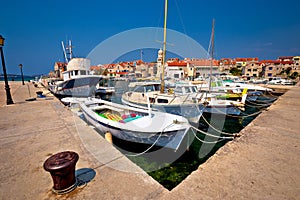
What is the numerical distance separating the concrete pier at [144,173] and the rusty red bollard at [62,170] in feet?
0.35

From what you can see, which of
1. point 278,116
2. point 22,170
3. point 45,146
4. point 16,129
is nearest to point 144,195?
point 22,170

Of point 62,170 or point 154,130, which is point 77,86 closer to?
point 154,130

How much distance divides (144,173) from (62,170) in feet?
4.58

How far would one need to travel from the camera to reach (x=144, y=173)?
2.68 metres

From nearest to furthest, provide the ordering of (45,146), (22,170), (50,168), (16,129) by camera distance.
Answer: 1. (50,168)
2. (22,170)
3. (45,146)
4. (16,129)

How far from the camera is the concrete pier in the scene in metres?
2.20

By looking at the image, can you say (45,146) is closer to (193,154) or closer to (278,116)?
(193,154)

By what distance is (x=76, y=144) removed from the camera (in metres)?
3.82

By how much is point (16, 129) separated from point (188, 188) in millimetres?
6026

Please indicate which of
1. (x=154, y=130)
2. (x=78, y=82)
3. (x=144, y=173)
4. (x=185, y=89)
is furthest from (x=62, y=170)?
(x=78, y=82)

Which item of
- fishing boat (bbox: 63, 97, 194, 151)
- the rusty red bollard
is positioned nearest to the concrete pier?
the rusty red bollard

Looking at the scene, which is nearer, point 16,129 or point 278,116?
point 16,129

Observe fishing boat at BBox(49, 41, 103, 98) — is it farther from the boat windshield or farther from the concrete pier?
the concrete pier

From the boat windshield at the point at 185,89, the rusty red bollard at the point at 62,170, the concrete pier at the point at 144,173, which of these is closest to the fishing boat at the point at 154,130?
the concrete pier at the point at 144,173
